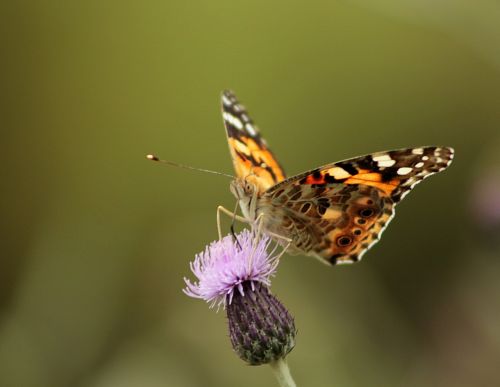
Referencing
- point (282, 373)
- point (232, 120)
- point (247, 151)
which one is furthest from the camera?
point (232, 120)

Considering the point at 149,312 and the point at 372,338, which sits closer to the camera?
the point at 372,338

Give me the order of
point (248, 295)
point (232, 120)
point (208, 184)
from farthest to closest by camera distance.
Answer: point (208, 184) < point (232, 120) < point (248, 295)

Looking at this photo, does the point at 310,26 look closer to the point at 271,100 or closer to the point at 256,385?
the point at 271,100

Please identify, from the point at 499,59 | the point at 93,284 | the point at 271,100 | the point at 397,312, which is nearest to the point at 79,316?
the point at 93,284

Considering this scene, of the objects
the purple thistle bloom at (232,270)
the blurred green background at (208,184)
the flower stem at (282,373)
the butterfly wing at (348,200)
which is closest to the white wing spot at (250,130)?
the butterfly wing at (348,200)

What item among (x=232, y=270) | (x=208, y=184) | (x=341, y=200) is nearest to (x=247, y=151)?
(x=341, y=200)

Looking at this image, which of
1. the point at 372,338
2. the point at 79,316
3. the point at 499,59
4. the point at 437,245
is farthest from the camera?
the point at 437,245

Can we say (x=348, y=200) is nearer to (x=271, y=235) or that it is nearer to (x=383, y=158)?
(x=383, y=158)
